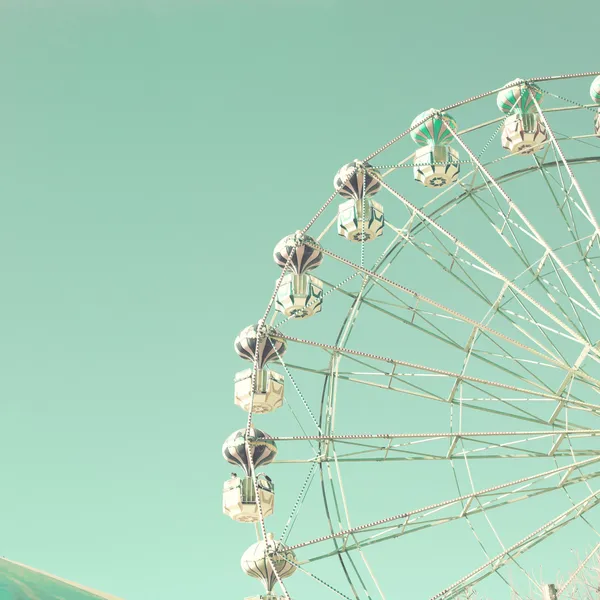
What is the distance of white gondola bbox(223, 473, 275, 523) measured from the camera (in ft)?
40.9

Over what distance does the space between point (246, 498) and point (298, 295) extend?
3.55m

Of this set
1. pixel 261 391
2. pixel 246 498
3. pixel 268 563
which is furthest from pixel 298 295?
pixel 268 563

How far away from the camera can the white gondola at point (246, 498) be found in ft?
40.9

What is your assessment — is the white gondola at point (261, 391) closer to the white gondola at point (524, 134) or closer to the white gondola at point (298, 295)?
the white gondola at point (298, 295)

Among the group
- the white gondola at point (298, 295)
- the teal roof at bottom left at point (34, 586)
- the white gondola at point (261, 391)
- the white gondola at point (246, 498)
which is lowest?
the white gondola at point (246, 498)

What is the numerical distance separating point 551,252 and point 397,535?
170 inches

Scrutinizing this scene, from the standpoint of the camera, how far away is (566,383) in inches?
446

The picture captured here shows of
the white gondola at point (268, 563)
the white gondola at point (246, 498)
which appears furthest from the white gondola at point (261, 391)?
the white gondola at point (268, 563)

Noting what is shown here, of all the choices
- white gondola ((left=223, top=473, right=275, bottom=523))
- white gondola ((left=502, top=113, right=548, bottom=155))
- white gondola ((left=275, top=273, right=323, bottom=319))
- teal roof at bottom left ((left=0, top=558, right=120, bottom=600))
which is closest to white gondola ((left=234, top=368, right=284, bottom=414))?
white gondola ((left=275, top=273, right=323, bottom=319))

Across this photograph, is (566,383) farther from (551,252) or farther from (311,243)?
(311,243)

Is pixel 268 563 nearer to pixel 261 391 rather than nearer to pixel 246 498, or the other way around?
pixel 246 498

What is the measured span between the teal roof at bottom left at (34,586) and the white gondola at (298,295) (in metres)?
13.4

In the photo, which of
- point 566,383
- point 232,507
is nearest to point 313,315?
point 232,507

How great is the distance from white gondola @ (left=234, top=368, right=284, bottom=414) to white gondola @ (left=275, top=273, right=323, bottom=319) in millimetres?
1194
